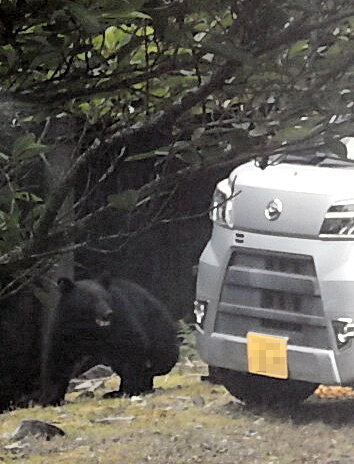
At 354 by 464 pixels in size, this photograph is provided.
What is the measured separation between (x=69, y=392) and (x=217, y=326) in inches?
8.4

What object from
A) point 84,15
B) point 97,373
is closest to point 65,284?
point 97,373

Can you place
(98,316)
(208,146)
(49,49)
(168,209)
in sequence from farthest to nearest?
(98,316), (168,209), (208,146), (49,49)

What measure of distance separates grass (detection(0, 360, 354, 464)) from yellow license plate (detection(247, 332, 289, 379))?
57 millimetres

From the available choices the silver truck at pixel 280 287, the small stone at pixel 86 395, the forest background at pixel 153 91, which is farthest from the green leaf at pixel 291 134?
the small stone at pixel 86 395

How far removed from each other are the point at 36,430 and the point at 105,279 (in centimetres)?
21

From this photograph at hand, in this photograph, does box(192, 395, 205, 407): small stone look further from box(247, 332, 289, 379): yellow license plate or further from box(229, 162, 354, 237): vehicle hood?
box(229, 162, 354, 237): vehicle hood

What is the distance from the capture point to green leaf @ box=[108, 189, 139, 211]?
49cm

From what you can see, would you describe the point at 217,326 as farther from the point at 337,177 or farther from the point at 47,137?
the point at 47,137

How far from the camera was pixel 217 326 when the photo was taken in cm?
113

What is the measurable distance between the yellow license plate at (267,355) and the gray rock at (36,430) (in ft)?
0.85

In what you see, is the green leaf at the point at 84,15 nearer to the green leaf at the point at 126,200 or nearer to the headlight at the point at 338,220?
the green leaf at the point at 126,200

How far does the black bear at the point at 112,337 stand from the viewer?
3.69ft

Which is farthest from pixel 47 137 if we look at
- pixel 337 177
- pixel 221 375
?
pixel 221 375

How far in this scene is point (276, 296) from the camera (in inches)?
43.0
